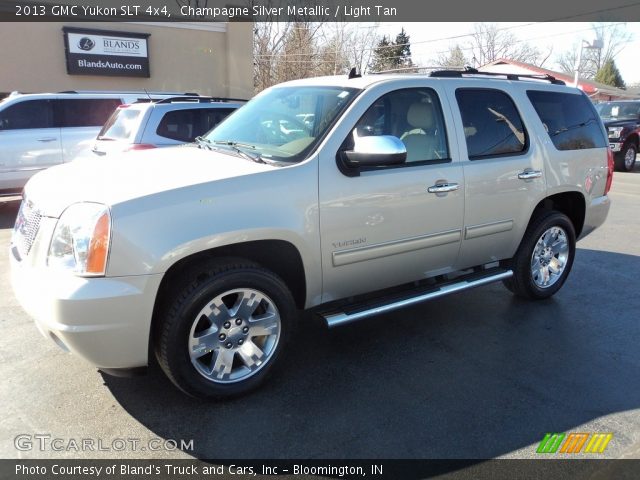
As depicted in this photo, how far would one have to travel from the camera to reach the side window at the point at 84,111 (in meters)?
9.14

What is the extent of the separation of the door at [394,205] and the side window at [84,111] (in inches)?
287

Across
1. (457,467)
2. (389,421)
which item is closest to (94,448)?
(389,421)

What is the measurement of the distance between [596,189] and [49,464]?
506 centimetres

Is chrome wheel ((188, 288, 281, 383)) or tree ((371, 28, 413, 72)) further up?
tree ((371, 28, 413, 72))

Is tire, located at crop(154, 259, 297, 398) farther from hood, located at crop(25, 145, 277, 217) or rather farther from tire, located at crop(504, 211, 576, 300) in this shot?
tire, located at crop(504, 211, 576, 300)

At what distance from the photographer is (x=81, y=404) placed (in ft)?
10.5

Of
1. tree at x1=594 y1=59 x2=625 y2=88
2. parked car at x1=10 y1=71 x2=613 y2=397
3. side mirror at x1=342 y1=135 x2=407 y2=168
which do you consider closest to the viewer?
parked car at x1=10 y1=71 x2=613 y2=397

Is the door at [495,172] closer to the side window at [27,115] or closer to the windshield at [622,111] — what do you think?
the side window at [27,115]

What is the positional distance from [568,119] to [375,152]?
2617 mm

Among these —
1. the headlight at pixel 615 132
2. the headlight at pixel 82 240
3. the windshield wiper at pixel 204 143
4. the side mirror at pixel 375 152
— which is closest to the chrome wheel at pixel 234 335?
the headlight at pixel 82 240

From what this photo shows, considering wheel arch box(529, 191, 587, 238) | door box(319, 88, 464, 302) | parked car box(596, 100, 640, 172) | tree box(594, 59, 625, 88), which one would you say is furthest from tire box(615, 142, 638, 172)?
tree box(594, 59, 625, 88)

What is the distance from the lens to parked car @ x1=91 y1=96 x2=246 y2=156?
752cm

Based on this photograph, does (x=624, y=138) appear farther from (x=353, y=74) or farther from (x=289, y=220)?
(x=289, y=220)

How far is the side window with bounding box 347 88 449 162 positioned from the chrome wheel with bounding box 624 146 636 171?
48.5 feet
